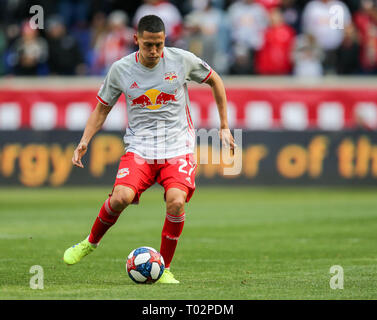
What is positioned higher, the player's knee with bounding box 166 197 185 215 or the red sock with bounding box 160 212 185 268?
the player's knee with bounding box 166 197 185 215

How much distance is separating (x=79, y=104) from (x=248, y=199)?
5117mm

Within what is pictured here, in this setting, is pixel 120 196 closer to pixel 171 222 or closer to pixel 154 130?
pixel 171 222

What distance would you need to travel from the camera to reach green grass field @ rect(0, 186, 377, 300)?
770 cm

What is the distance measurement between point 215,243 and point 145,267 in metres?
3.71

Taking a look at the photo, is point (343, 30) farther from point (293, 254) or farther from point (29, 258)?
point (29, 258)

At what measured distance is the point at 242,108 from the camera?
20.6 meters

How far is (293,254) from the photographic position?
1045cm

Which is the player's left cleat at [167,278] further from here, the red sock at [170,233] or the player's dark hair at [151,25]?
the player's dark hair at [151,25]

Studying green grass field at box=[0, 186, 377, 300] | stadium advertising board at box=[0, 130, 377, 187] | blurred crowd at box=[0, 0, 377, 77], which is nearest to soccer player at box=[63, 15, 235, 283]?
green grass field at box=[0, 186, 377, 300]

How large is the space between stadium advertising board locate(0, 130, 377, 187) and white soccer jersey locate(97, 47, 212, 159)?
10.9 metres

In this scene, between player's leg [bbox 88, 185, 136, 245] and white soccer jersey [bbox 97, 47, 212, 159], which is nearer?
player's leg [bbox 88, 185, 136, 245]

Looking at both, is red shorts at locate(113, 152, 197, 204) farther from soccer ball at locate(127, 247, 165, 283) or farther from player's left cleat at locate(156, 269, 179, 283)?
player's left cleat at locate(156, 269, 179, 283)

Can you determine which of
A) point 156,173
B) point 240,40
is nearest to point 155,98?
point 156,173
